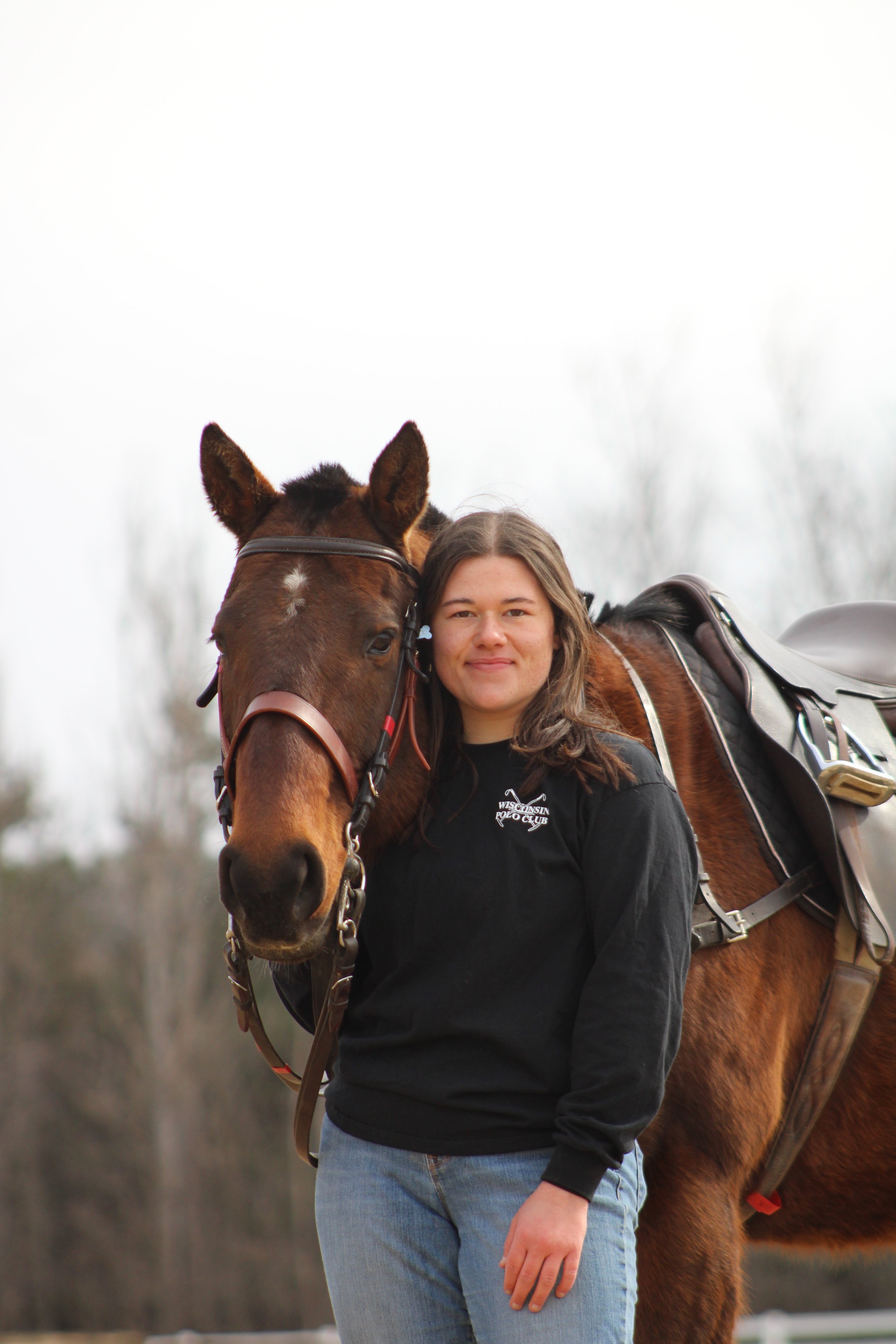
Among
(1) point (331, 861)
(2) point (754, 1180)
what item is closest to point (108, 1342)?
(2) point (754, 1180)

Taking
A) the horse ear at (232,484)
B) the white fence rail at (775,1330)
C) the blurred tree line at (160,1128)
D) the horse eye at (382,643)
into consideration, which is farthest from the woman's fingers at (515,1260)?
the blurred tree line at (160,1128)

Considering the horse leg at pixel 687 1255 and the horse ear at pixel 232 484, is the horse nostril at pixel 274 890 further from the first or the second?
the horse leg at pixel 687 1255

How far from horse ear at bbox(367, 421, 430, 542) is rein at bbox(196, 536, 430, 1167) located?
0.09 m

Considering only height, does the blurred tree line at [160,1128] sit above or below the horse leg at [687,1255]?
below

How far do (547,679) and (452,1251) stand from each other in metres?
1.01

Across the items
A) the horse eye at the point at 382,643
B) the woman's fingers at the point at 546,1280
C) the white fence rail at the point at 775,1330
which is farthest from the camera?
the white fence rail at the point at 775,1330


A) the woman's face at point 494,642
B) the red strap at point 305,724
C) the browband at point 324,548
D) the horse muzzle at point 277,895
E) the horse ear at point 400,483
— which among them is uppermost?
the horse ear at point 400,483

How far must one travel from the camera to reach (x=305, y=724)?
1.93 metres

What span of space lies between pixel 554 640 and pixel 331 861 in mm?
618

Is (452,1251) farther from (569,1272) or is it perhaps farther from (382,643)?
(382,643)

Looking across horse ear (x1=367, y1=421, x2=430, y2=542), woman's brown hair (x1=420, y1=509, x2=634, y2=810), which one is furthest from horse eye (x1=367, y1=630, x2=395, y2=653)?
horse ear (x1=367, y1=421, x2=430, y2=542)

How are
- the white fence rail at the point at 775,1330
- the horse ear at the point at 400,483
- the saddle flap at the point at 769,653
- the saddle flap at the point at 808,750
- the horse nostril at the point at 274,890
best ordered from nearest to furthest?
the horse nostril at the point at 274,890 < the horse ear at the point at 400,483 < the saddle flap at the point at 808,750 < the saddle flap at the point at 769,653 < the white fence rail at the point at 775,1330

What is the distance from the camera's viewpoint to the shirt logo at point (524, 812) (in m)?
1.87

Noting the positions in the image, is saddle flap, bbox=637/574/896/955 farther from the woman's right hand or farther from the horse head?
the woman's right hand
